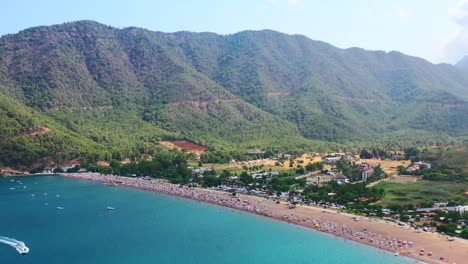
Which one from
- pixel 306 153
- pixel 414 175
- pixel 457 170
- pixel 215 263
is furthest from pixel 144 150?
pixel 215 263

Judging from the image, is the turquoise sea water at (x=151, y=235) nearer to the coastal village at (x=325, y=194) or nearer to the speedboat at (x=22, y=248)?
the speedboat at (x=22, y=248)

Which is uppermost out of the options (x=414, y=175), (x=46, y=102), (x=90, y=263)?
(x=46, y=102)

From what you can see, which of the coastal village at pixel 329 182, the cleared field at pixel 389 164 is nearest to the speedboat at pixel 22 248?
the coastal village at pixel 329 182

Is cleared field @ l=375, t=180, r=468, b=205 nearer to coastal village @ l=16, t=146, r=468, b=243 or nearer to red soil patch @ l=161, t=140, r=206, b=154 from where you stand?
coastal village @ l=16, t=146, r=468, b=243

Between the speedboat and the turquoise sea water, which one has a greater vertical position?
the turquoise sea water

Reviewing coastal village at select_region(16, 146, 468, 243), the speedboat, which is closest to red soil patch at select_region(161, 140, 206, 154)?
coastal village at select_region(16, 146, 468, 243)

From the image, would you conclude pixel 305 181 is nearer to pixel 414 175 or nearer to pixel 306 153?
pixel 414 175

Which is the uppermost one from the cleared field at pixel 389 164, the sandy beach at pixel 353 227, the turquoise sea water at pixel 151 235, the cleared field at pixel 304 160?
the cleared field at pixel 389 164
